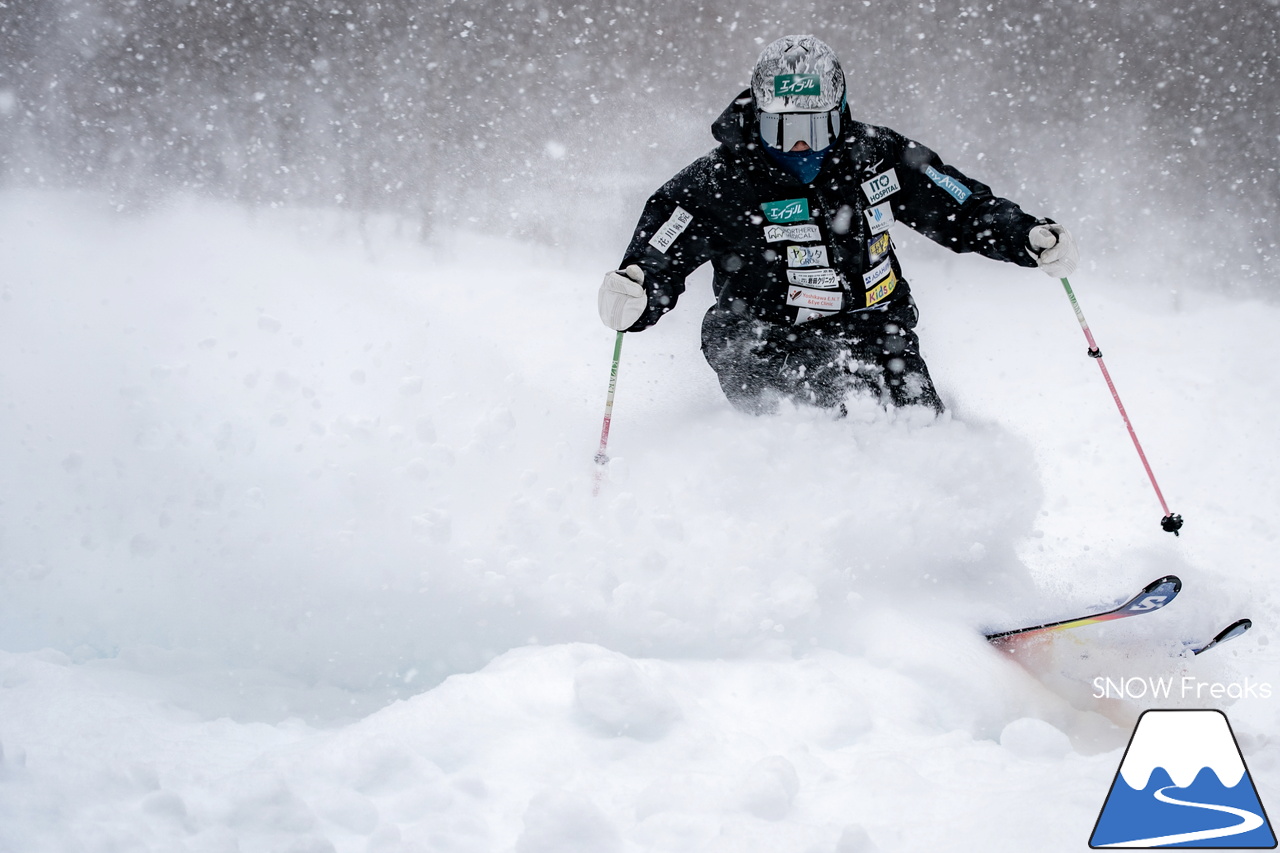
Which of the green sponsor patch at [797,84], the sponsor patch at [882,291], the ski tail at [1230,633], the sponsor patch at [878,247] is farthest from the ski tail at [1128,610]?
the green sponsor patch at [797,84]

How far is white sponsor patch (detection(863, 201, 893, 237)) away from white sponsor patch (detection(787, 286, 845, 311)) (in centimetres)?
26

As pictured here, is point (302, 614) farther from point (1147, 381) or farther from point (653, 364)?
point (1147, 381)

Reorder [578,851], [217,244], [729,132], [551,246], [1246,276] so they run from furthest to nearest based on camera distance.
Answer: [551,246], [1246,276], [217,244], [729,132], [578,851]

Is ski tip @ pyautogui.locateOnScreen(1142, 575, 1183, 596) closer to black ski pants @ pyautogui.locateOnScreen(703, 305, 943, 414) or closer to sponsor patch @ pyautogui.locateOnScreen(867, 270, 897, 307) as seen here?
black ski pants @ pyautogui.locateOnScreen(703, 305, 943, 414)

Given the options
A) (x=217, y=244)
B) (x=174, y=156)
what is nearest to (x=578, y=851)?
(x=217, y=244)

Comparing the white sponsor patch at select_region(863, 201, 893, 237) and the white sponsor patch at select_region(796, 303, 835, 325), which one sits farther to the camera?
the white sponsor patch at select_region(796, 303, 835, 325)

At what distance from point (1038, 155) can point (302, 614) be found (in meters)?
6.21

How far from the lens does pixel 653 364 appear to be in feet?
13.7

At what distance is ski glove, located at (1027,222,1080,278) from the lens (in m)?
2.78

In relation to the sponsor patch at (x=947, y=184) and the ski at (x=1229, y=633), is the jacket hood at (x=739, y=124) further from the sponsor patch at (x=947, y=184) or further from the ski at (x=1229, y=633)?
the ski at (x=1229, y=633)

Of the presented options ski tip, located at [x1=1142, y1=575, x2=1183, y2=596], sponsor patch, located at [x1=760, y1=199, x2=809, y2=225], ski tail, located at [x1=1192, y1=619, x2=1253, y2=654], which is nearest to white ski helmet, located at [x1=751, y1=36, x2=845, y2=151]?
sponsor patch, located at [x1=760, y1=199, x2=809, y2=225]

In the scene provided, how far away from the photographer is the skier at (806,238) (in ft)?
8.61

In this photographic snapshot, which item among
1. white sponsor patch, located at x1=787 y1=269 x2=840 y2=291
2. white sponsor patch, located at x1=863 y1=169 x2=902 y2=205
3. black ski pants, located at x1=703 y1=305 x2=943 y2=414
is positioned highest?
white sponsor patch, located at x1=863 y1=169 x2=902 y2=205

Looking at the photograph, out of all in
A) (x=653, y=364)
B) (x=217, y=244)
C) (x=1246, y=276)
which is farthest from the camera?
(x=1246, y=276)
